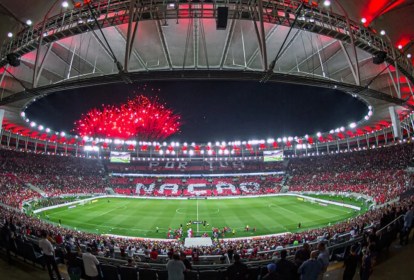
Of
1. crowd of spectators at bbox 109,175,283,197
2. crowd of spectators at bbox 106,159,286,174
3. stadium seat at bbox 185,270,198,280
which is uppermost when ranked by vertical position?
crowd of spectators at bbox 106,159,286,174

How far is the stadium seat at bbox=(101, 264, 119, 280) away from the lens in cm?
880

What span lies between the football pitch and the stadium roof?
1804cm

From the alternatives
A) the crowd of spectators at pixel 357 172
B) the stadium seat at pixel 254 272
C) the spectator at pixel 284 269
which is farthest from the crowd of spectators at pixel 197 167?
the spectator at pixel 284 269

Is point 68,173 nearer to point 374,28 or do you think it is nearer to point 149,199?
point 149,199

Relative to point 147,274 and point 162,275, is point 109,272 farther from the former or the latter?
point 162,275

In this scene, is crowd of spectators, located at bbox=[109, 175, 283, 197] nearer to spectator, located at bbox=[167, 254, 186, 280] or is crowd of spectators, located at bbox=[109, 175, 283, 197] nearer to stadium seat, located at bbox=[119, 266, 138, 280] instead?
stadium seat, located at bbox=[119, 266, 138, 280]

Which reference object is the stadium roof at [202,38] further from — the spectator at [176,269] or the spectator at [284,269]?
the spectator at [176,269]

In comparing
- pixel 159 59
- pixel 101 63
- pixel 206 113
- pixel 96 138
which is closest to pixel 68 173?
Result: pixel 96 138

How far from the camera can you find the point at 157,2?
12727 mm

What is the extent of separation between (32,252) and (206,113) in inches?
2765

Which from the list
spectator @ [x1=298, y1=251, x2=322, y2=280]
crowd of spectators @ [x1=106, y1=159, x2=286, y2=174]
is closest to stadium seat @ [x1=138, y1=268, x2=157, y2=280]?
spectator @ [x1=298, y1=251, x2=322, y2=280]

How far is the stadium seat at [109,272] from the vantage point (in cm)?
880

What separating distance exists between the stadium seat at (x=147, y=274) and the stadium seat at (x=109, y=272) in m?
0.74

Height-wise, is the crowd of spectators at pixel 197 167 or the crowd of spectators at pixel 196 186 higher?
the crowd of spectators at pixel 197 167
